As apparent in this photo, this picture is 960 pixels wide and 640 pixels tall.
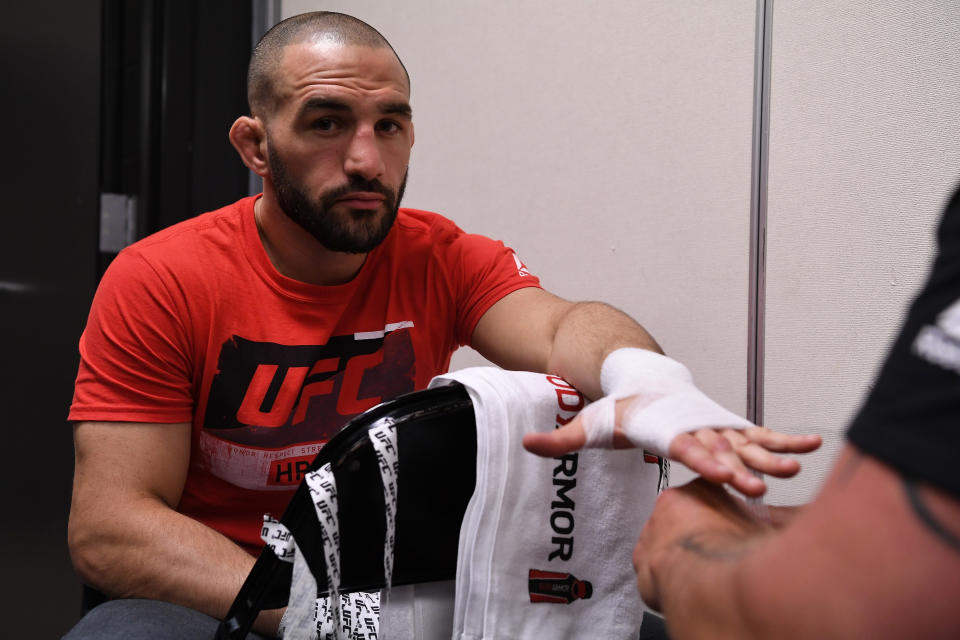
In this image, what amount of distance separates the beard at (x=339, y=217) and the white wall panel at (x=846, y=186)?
0.62 m

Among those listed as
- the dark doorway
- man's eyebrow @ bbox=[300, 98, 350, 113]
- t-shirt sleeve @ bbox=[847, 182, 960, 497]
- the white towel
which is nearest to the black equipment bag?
the white towel

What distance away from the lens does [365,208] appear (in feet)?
3.93

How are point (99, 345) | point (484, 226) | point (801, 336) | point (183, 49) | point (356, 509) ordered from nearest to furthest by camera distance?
1. point (356, 509)
2. point (99, 345)
3. point (801, 336)
4. point (484, 226)
5. point (183, 49)

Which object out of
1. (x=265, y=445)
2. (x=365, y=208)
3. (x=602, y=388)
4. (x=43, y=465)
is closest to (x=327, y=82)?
(x=365, y=208)

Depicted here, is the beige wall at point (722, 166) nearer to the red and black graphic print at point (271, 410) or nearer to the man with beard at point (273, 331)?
the man with beard at point (273, 331)

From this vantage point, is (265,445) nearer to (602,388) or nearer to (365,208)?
(365,208)

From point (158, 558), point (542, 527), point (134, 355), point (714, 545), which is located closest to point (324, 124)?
point (134, 355)

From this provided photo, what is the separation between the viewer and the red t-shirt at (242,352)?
1.04 meters

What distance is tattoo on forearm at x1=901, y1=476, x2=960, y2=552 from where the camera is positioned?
314 mm

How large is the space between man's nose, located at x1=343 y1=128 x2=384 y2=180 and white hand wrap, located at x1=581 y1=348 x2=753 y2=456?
1.90ft

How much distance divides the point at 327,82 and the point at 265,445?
0.57m

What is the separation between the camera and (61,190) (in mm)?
1966

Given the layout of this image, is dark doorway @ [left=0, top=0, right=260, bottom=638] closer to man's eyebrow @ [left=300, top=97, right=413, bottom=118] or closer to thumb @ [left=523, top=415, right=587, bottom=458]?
man's eyebrow @ [left=300, top=97, right=413, bottom=118]

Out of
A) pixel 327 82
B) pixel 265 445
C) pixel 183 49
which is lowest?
pixel 265 445
